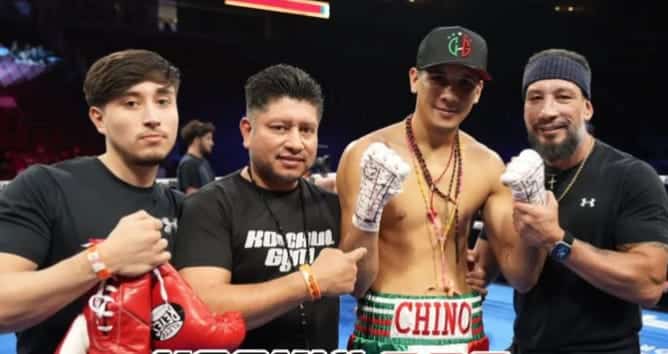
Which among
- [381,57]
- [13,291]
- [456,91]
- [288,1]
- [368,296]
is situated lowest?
[368,296]

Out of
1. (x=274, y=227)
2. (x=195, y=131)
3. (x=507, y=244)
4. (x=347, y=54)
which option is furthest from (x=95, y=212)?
(x=347, y=54)

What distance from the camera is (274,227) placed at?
→ 1.37 meters

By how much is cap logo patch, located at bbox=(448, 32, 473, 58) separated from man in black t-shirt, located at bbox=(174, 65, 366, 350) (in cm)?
Answer: 40

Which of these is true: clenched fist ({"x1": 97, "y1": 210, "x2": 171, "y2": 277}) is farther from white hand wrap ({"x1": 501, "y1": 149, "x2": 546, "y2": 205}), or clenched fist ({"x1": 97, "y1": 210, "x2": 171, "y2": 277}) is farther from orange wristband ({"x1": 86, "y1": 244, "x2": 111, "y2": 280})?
white hand wrap ({"x1": 501, "y1": 149, "x2": 546, "y2": 205})

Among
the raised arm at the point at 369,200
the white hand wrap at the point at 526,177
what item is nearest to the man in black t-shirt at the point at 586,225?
the white hand wrap at the point at 526,177

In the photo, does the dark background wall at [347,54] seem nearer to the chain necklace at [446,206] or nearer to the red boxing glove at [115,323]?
the chain necklace at [446,206]

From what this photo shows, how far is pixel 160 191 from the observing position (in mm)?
1376

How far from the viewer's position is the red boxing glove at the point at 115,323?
1000mm

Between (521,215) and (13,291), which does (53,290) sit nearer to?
(13,291)

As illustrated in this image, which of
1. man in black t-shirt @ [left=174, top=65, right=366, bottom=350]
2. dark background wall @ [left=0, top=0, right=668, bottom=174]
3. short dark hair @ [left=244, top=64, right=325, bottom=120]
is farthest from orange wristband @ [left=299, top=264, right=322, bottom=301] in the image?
dark background wall @ [left=0, top=0, right=668, bottom=174]

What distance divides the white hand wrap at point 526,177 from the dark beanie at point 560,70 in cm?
39

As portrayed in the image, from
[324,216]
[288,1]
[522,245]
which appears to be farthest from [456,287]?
[288,1]

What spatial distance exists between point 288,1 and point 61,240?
168 inches

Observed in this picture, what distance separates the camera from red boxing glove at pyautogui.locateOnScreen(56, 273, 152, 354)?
39.4 inches
